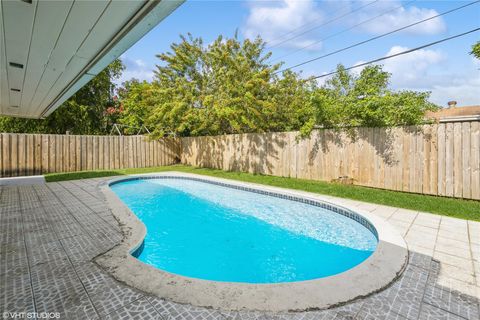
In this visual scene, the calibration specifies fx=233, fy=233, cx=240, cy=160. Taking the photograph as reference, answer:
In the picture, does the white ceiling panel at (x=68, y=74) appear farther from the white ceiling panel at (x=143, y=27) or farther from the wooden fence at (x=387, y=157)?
the wooden fence at (x=387, y=157)

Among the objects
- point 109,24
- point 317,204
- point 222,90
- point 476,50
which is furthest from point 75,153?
point 476,50

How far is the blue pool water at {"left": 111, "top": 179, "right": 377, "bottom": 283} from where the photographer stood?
3.24m

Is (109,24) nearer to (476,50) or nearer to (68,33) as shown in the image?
(68,33)

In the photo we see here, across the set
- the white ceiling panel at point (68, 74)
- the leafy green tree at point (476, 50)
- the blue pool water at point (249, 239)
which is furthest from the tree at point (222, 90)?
the leafy green tree at point (476, 50)

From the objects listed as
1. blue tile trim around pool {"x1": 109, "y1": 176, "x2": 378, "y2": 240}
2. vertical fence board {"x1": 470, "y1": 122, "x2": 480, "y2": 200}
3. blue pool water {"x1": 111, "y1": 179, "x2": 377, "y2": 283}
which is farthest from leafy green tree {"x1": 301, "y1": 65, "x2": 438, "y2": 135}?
blue pool water {"x1": 111, "y1": 179, "x2": 377, "y2": 283}

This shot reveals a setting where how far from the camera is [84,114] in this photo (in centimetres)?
1578

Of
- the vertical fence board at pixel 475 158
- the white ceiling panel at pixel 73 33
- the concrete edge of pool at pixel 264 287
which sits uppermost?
the white ceiling panel at pixel 73 33

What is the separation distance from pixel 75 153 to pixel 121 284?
11.2 metres

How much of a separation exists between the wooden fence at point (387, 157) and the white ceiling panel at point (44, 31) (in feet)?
23.0

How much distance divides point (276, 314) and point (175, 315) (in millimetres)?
768

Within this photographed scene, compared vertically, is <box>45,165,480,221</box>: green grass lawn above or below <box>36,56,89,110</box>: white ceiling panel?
below

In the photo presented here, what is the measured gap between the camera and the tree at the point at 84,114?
14547 mm

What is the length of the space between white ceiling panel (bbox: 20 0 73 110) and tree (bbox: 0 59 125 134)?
12250 mm

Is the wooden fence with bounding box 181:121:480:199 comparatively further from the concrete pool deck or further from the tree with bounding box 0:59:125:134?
the tree with bounding box 0:59:125:134
